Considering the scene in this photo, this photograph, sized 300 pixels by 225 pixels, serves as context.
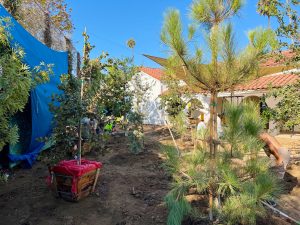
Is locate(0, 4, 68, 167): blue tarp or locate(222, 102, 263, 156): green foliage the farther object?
locate(0, 4, 68, 167): blue tarp

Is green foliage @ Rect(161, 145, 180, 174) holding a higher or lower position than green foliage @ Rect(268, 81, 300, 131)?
lower

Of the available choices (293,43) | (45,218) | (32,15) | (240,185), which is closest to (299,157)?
(293,43)

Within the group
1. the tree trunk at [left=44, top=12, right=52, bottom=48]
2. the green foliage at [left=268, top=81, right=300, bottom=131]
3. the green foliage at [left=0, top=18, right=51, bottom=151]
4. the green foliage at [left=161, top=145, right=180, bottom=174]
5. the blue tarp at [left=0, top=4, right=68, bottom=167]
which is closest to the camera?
the green foliage at [left=0, top=18, right=51, bottom=151]

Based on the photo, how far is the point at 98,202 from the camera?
3.73 meters

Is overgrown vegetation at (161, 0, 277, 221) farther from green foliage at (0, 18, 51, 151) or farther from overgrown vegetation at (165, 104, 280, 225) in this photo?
green foliage at (0, 18, 51, 151)

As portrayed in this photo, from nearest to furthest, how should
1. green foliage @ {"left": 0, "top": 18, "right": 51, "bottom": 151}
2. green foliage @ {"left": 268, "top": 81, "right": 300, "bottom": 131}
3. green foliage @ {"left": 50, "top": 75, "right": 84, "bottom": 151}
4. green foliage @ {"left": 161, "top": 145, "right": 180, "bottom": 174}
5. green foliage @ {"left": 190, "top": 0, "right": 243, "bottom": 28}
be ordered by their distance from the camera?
green foliage @ {"left": 0, "top": 18, "right": 51, "bottom": 151}, green foliage @ {"left": 190, "top": 0, "right": 243, "bottom": 28}, green foliage @ {"left": 161, "top": 145, "right": 180, "bottom": 174}, green foliage @ {"left": 50, "top": 75, "right": 84, "bottom": 151}, green foliage @ {"left": 268, "top": 81, "right": 300, "bottom": 131}

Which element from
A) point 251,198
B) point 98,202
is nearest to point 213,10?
point 251,198

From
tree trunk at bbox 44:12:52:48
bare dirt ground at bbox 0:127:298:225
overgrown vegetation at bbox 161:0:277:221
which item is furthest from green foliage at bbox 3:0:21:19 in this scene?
overgrown vegetation at bbox 161:0:277:221

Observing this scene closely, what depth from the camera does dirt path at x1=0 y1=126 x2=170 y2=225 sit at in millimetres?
3295

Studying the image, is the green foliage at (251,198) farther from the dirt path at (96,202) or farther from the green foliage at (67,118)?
the green foliage at (67,118)

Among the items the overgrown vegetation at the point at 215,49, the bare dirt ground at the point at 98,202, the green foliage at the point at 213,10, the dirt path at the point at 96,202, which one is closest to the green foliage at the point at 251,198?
the overgrown vegetation at the point at 215,49

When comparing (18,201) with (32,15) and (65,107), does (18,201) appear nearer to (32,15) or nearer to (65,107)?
(65,107)

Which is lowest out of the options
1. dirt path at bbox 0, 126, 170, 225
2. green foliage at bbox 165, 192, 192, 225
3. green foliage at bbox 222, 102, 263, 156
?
dirt path at bbox 0, 126, 170, 225

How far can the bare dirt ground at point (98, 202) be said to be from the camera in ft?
10.8
